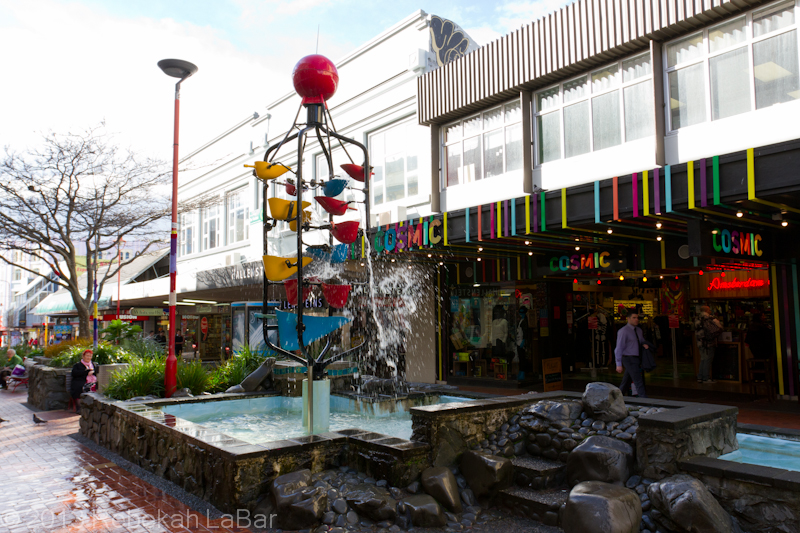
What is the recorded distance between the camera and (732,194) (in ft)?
24.9

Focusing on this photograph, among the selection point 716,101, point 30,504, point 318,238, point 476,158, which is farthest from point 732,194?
point 318,238

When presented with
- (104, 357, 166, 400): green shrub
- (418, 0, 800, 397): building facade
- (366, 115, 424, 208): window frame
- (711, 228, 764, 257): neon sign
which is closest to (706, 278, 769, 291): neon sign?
(418, 0, 800, 397): building facade

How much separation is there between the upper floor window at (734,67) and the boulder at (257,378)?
8618 millimetres

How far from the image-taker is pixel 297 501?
199 inches

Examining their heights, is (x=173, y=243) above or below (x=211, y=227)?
below

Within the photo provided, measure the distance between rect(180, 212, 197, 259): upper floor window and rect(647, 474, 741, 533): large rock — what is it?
27176 millimetres

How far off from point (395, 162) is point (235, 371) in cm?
765

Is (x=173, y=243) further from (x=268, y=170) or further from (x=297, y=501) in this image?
(x=297, y=501)

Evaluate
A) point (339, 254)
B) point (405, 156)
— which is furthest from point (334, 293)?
point (405, 156)

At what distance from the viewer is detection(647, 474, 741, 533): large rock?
4.41 m

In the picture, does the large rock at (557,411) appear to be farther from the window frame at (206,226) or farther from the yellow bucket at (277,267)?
the window frame at (206,226)

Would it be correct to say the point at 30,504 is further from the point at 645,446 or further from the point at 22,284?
the point at 22,284

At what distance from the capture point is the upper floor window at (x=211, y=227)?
26.5 metres

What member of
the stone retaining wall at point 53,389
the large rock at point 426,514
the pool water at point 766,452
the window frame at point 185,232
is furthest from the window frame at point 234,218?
the pool water at point 766,452
